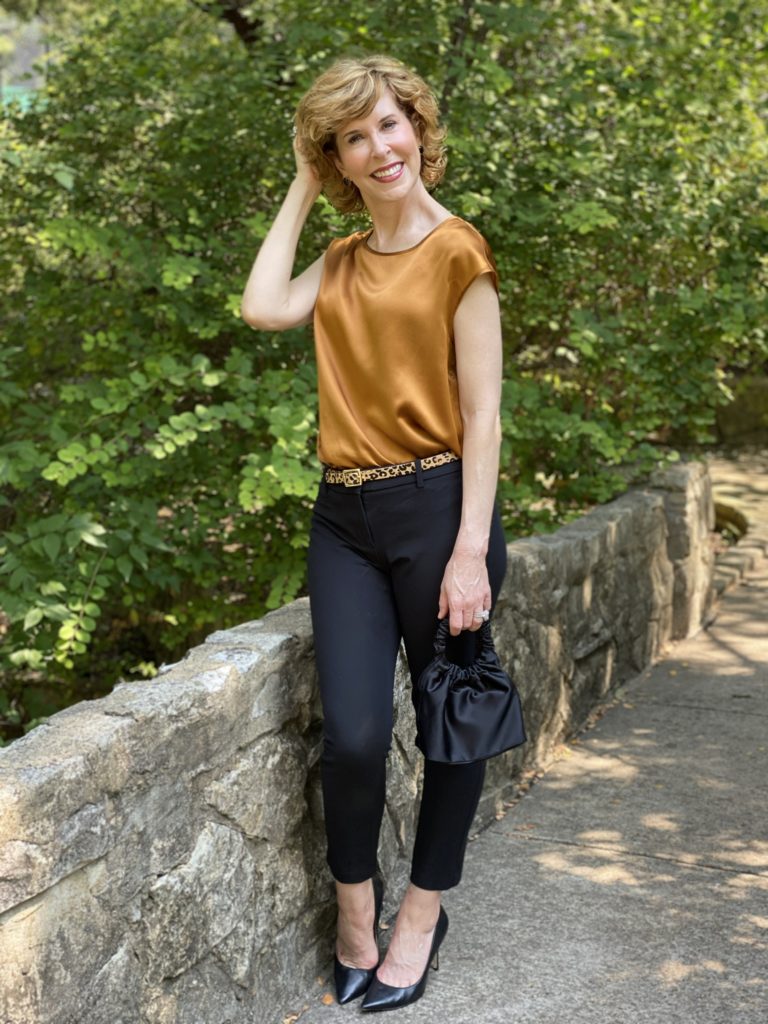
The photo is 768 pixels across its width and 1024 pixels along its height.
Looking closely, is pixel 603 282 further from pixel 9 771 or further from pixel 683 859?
pixel 9 771

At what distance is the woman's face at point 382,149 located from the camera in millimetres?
2717

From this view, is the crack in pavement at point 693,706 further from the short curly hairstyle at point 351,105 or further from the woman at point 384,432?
the short curly hairstyle at point 351,105

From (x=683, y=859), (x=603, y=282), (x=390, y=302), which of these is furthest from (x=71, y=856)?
(x=603, y=282)

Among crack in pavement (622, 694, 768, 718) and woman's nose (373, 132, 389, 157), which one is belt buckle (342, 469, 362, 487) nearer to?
woman's nose (373, 132, 389, 157)

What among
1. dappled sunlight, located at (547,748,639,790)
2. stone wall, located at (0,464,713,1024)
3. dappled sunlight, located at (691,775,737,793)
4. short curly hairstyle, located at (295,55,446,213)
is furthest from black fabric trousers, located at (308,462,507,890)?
dappled sunlight, located at (691,775,737,793)

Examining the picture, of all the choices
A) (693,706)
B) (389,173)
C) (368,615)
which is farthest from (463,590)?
(693,706)

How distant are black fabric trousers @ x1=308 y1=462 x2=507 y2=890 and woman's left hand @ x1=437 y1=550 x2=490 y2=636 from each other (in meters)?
0.05

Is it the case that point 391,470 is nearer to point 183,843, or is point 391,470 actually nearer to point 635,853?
point 183,843

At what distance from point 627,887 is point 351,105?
2.08 metres

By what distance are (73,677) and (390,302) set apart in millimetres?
3343

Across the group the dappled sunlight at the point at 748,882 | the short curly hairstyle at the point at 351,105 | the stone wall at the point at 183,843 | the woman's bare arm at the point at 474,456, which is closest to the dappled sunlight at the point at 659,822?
the dappled sunlight at the point at 748,882

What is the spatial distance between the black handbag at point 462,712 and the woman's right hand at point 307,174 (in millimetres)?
979

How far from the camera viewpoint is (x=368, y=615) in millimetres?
2783

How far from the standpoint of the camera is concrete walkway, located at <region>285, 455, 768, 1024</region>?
2.90 metres
